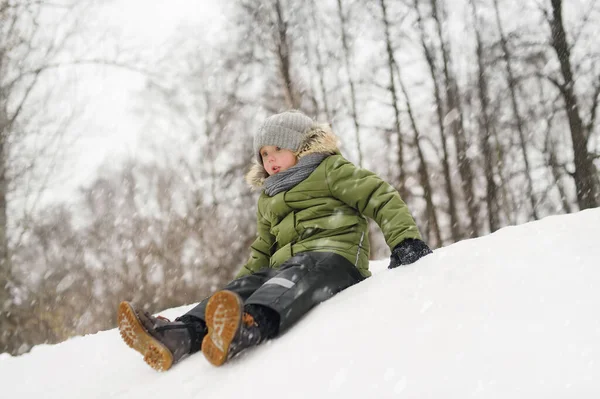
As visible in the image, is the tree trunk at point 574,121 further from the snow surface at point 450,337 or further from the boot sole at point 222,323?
the boot sole at point 222,323

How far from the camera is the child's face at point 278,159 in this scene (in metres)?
2.69

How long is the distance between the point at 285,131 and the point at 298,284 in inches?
44.1

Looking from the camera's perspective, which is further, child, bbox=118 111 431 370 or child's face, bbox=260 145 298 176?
child's face, bbox=260 145 298 176

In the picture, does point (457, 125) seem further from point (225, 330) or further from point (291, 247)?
point (225, 330)

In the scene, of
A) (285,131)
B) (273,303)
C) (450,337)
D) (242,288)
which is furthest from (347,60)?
(450,337)

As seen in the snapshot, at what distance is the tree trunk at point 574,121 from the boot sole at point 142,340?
7.79m

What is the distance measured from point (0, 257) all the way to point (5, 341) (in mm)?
880

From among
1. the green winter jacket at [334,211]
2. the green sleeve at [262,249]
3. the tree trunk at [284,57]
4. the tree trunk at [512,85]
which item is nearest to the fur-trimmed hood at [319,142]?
the green winter jacket at [334,211]

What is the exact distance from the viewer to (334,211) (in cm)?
239

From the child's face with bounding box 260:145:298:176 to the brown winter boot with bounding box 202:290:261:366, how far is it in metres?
1.18

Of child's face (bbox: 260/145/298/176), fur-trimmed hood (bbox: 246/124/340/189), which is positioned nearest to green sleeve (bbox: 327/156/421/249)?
fur-trimmed hood (bbox: 246/124/340/189)

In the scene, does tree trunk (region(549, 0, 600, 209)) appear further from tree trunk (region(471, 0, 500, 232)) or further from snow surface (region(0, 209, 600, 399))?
snow surface (region(0, 209, 600, 399))

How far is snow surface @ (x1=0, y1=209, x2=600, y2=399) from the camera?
1.04m

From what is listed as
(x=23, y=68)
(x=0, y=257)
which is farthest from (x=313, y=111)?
(x=0, y=257)
